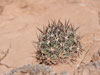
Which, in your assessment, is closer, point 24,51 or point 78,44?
point 78,44

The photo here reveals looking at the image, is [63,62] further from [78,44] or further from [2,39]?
[2,39]

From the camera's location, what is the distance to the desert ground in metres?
4.28

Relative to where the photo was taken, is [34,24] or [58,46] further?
[34,24]

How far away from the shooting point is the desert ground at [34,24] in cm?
428

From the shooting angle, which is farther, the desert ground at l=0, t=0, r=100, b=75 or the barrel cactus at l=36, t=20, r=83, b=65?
the desert ground at l=0, t=0, r=100, b=75

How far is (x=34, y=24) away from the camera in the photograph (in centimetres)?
533

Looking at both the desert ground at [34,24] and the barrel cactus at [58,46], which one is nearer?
the barrel cactus at [58,46]

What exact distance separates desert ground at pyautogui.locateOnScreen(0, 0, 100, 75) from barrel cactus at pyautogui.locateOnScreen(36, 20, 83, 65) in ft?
0.45

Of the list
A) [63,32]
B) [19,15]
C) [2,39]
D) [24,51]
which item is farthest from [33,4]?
[63,32]

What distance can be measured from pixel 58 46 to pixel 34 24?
163cm

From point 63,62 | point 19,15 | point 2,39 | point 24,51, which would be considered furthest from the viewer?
point 19,15

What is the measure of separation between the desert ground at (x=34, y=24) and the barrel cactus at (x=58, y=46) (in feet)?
0.45

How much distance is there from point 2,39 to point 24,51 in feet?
2.11

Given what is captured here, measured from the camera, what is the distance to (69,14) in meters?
5.52
